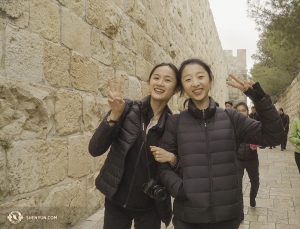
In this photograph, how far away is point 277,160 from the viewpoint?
860 cm

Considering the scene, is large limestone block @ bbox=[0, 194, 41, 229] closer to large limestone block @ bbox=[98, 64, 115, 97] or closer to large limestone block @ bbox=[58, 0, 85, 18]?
large limestone block @ bbox=[98, 64, 115, 97]

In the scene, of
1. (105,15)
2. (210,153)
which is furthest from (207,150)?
(105,15)

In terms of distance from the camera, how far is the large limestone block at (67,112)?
2.45 metres

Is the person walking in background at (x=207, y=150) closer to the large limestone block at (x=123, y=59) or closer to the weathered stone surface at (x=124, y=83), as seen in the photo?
the large limestone block at (x=123, y=59)

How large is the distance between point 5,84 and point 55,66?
0.59 metres

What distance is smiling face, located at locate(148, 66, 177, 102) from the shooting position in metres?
1.91

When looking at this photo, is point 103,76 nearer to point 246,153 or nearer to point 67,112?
point 67,112

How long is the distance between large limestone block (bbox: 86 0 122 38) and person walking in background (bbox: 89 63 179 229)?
154 centimetres

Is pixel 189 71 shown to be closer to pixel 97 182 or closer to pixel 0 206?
pixel 97 182

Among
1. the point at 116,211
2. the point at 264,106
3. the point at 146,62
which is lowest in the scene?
the point at 116,211

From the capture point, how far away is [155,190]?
1.65 metres

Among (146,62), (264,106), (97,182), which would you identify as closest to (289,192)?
(146,62)

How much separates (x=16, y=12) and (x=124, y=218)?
1.56 meters

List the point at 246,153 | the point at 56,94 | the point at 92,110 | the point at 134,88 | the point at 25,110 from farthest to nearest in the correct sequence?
the point at 134,88 → the point at 246,153 → the point at 92,110 → the point at 56,94 → the point at 25,110
